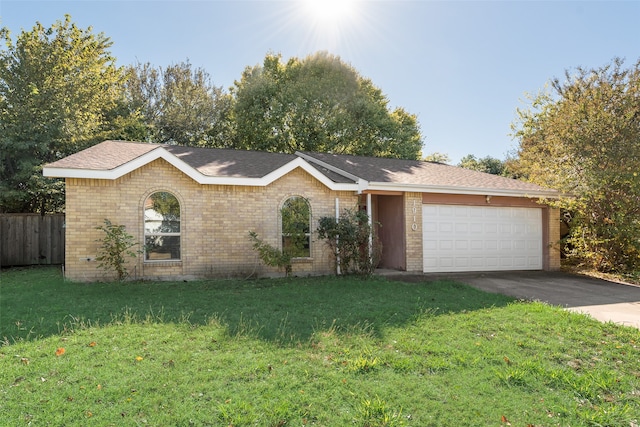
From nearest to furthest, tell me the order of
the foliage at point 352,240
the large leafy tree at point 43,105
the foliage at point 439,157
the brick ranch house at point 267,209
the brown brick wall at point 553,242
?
the brick ranch house at point 267,209 → the foliage at point 352,240 → the brown brick wall at point 553,242 → the large leafy tree at point 43,105 → the foliage at point 439,157

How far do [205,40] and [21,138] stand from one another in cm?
765

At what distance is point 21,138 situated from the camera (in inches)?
585

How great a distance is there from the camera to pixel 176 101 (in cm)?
2741

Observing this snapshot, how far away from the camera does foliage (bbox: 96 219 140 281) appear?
9750mm

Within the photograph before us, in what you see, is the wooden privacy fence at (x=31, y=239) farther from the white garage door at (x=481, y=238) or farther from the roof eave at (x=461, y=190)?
the white garage door at (x=481, y=238)

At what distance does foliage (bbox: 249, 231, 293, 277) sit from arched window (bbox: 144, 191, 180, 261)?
2.05m

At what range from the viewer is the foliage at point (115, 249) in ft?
32.0

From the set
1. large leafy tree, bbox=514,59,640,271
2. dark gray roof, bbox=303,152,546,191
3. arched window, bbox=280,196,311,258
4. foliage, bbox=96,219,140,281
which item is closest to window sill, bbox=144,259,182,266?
foliage, bbox=96,219,140,281

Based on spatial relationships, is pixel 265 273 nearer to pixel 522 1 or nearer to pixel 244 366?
pixel 244 366

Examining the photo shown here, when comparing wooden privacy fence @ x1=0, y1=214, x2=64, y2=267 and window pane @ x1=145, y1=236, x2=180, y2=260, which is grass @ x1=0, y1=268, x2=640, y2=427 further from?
wooden privacy fence @ x1=0, y1=214, x2=64, y2=267

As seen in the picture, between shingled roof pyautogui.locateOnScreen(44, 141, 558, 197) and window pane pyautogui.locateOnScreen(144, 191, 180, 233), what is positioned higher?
shingled roof pyautogui.locateOnScreen(44, 141, 558, 197)

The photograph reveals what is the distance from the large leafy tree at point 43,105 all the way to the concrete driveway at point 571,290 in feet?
47.8

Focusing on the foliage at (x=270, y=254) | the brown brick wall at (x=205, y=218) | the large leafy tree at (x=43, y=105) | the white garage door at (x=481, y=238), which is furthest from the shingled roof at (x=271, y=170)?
the large leafy tree at (x=43, y=105)

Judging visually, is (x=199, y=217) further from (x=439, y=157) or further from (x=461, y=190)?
(x=439, y=157)
